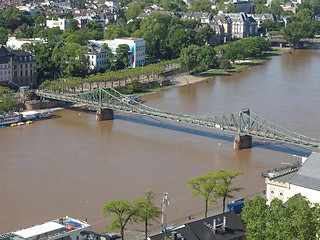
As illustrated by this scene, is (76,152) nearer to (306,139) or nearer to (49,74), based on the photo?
(306,139)

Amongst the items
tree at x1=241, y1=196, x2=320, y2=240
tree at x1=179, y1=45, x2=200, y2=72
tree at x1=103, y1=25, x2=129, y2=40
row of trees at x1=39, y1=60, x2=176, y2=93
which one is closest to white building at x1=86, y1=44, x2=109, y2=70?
row of trees at x1=39, y1=60, x2=176, y2=93

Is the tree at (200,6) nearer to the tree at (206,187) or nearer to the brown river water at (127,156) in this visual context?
the brown river water at (127,156)

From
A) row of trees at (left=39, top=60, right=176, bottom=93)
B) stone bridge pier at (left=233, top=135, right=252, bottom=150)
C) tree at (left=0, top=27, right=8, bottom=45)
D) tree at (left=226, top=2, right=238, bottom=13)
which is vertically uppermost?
tree at (left=226, top=2, right=238, bottom=13)

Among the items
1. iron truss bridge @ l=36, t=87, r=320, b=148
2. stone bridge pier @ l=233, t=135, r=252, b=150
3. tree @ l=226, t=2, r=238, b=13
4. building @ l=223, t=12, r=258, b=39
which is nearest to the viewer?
iron truss bridge @ l=36, t=87, r=320, b=148

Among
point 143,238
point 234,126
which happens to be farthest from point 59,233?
point 234,126

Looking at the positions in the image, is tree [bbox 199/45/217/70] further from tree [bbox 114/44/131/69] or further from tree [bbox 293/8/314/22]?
tree [bbox 293/8/314/22]

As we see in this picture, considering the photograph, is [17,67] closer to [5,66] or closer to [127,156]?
[5,66]

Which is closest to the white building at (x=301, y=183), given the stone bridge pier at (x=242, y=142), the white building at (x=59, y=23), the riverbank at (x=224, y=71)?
the stone bridge pier at (x=242, y=142)

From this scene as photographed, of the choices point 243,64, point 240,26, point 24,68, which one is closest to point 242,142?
point 24,68
